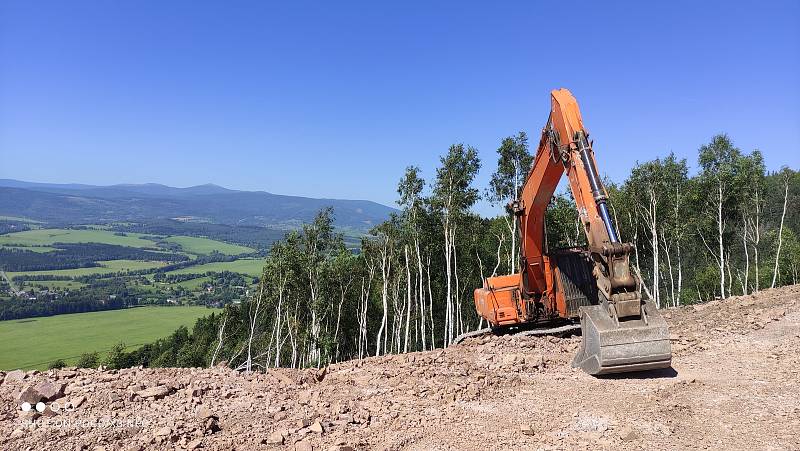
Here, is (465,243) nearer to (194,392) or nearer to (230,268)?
(194,392)

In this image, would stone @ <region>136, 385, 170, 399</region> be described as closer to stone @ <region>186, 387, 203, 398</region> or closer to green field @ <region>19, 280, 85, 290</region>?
stone @ <region>186, 387, 203, 398</region>

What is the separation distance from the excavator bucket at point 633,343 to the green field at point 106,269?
167 meters

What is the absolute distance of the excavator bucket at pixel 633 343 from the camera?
286 inches

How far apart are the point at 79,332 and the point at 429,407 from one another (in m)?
94.2

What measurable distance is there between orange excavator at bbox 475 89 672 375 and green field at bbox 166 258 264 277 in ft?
420

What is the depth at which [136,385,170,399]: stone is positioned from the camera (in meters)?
7.14

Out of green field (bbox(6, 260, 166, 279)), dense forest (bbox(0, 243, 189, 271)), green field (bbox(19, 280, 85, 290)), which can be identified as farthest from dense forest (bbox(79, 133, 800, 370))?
dense forest (bbox(0, 243, 189, 271))

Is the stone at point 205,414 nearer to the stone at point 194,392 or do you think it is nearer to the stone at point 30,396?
the stone at point 194,392

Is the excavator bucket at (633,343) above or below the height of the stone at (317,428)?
above

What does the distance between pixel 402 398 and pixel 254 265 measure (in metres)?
156

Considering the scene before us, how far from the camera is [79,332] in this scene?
78938 millimetres

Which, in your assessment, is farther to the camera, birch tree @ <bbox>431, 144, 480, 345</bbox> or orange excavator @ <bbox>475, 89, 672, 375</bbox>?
birch tree @ <bbox>431, 144, 480, 345</bbox>

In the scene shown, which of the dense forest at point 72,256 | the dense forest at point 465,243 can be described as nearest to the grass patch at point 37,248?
the dense forest at point 72,256

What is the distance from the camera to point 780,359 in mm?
8703
